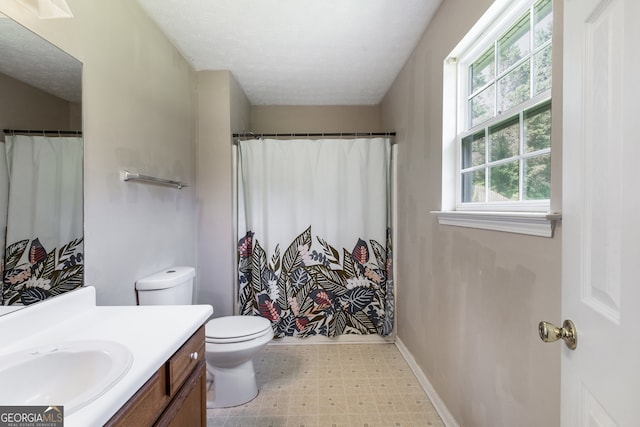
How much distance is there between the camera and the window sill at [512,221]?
0.85 metres

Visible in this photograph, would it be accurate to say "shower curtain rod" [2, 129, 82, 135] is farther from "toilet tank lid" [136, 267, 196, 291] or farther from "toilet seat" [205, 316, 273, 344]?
"toilet seat" [205, 316, 273, 344]

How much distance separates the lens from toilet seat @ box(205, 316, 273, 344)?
1.67 metres

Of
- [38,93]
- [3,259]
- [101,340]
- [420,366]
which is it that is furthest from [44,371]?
[420,366]

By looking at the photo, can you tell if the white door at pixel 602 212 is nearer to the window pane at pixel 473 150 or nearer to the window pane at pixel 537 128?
the window pane at pixel 537 128

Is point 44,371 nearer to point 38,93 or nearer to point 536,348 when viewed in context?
point 38,93

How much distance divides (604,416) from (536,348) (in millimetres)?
473

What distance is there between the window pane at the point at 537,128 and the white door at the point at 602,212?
0.38 m

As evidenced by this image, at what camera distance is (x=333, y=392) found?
184cm

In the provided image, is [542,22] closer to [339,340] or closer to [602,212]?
[602,212]

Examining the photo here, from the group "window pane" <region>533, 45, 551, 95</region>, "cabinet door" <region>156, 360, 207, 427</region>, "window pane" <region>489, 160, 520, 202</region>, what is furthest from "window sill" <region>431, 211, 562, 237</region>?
"cabinet door" <region>156, 360, 207, 427</region>

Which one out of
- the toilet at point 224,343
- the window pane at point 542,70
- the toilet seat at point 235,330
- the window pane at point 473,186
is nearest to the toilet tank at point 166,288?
the toilet at point 224,343

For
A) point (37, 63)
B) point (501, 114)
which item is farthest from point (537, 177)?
point (37, 63)

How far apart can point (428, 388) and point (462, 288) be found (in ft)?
2.69

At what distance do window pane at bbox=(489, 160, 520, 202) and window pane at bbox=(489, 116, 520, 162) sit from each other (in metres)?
0.05
